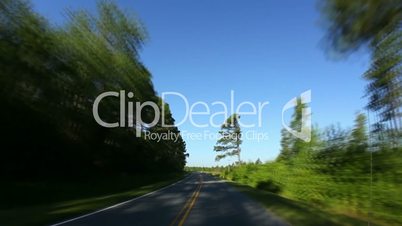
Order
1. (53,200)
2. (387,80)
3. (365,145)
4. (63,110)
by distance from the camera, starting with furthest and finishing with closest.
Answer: (63,110), (53,200), (365,145), (387,80)

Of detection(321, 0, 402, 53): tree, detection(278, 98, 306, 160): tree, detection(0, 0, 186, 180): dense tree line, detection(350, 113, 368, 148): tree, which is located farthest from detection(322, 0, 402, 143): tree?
detection(278, 98, 306, 160): tree

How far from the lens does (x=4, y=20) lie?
80.2 ft

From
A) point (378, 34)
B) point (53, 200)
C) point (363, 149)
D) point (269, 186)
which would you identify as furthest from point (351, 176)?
point (269, 186)

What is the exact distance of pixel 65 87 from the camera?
3281 centimetres

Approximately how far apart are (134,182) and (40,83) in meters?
25.8

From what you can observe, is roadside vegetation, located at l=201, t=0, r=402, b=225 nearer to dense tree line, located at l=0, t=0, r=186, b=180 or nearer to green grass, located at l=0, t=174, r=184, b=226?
green grass, located at l=0, t=174, r=184, b=226

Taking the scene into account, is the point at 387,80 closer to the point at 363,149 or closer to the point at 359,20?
the point at 359,20

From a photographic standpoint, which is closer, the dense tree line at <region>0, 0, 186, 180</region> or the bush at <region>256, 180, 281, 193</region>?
the dense tree line at <region>0, 0, 186, 180</region>

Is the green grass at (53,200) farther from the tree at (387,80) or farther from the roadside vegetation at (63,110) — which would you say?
the tree at (387,80)

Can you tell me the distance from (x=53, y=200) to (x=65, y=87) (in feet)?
25.7

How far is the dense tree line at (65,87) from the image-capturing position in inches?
1016

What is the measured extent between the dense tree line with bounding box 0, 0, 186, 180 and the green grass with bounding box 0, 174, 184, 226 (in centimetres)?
230

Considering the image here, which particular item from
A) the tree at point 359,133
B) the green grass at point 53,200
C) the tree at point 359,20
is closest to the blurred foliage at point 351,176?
the tree at point 359,133

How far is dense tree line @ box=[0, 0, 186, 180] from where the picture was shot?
Result: 84.7 feet
